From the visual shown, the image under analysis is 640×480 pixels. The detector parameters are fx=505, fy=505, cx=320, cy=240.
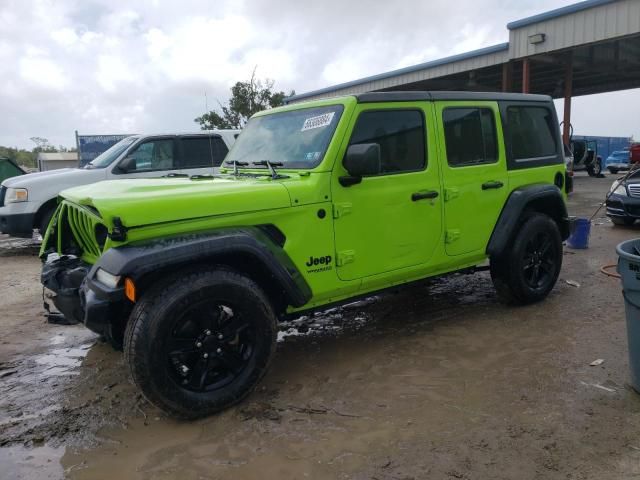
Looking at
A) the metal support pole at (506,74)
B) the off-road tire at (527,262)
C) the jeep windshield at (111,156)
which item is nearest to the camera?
the off-road tire at (527,262)

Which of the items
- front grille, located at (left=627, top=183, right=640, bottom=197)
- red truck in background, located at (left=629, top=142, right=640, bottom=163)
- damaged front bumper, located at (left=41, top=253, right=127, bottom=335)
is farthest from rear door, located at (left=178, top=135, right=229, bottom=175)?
red truck in background, located at (left=629, top=142, right=640, bottom=163)

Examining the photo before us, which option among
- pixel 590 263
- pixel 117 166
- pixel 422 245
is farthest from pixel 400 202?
pixel 117 166

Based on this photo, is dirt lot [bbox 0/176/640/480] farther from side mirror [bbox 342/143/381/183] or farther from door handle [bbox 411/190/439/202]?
side mirror [bbox 342/143/381/183]

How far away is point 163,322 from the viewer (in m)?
2.82

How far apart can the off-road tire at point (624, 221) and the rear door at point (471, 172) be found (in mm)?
5988

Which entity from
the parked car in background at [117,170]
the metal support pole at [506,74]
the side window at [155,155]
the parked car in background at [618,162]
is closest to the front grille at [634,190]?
the parked car in background at [117,170]

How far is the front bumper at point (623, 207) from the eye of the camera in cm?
890

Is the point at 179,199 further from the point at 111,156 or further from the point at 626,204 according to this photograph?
the point at 626,204

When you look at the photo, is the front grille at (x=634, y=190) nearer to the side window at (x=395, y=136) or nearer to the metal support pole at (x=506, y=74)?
the side window at (x=395, y=136)

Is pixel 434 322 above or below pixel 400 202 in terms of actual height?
below

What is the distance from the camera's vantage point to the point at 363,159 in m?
3.33

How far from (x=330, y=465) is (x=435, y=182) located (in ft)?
7.74

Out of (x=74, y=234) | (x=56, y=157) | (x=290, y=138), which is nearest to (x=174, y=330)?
(x=74, y=234)

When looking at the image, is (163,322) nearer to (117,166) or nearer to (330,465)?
(330,465)
